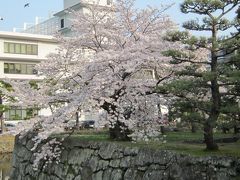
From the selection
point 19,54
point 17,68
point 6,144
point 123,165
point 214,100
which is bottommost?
point 6,144

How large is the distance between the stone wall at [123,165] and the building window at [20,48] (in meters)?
33.5

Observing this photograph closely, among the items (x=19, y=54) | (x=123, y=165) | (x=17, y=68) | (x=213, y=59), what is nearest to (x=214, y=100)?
(x=213, y=59)

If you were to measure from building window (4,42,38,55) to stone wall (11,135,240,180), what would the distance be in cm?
3355

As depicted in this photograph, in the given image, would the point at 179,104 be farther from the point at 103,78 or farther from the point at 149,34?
the point at 149,34

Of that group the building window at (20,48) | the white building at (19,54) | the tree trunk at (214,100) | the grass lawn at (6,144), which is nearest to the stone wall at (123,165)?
→ the tree trunk at (214,100)

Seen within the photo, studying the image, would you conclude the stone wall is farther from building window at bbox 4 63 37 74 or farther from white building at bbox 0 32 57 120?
building window at bbox 4 63 37 74

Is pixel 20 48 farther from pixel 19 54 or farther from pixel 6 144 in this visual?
pixel 6 144

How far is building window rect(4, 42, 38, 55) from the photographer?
45.5 m

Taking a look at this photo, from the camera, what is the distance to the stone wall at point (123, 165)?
7.50 metres

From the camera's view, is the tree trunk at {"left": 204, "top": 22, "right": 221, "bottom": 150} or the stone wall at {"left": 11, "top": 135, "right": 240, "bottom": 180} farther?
the tree trunk at {"left": 204, "top": 22, "right": 221, "bottom": 150}

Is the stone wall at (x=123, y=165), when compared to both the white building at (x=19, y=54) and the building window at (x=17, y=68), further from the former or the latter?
the building window at (x=17, y=68)

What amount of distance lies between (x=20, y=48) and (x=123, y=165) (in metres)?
39.0

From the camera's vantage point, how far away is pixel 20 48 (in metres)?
46.2

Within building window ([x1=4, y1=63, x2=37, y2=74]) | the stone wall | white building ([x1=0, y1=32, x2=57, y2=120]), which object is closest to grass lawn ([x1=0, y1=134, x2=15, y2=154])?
the stone wall
